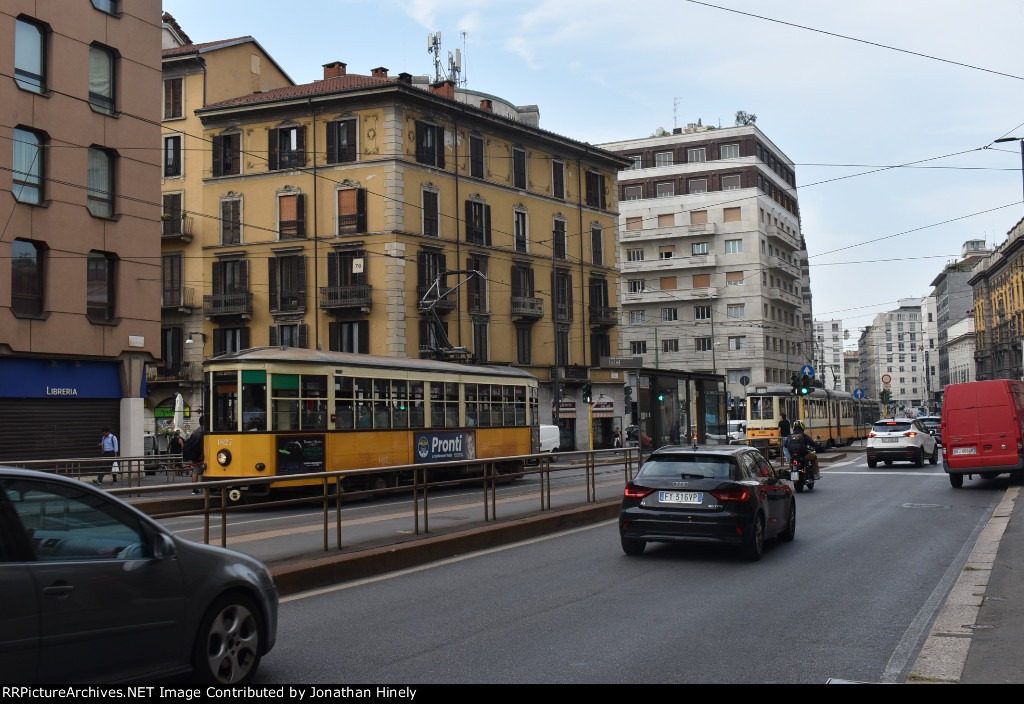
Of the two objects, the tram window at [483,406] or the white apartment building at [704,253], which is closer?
the tram window at [483,406]

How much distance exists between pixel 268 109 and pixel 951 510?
3720 cm

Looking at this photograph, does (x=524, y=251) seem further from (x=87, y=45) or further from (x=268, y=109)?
(x=87, y=45)

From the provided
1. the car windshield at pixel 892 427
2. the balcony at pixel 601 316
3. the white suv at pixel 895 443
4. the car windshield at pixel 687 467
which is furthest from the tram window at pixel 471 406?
the balcony at pixel 601 316

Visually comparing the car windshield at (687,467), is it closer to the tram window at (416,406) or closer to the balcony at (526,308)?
the tram window at (416,406)

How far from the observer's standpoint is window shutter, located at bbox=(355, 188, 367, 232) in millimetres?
44875

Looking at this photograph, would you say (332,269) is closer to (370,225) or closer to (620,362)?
(370,225)

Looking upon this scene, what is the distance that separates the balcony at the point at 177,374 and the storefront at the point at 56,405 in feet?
59.1

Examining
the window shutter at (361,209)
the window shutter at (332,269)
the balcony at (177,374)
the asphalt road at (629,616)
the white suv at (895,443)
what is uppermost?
the window shutter at (361,209)

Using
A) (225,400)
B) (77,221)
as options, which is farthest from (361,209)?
(225,400)

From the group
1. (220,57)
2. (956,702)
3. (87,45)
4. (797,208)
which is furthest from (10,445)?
(797,208)

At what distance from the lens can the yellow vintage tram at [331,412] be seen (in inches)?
805

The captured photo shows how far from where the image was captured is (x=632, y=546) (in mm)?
12180

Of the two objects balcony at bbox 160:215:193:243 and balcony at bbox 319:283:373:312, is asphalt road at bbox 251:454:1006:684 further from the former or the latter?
balcony at bbox 160:215:193:243

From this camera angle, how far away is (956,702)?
18.5 ft
